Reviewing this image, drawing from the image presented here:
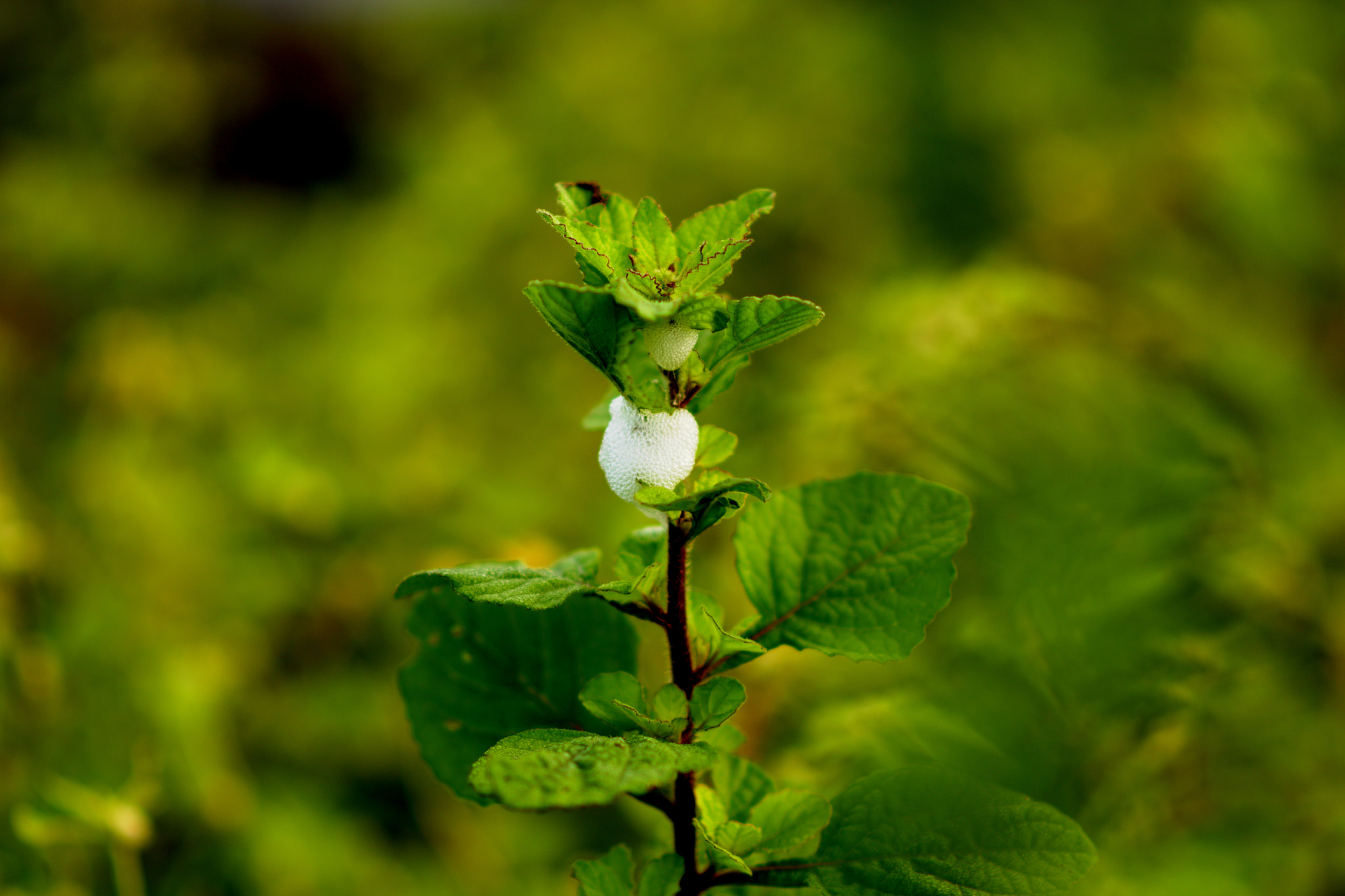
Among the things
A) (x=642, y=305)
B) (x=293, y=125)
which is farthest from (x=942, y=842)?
(x=293, y=125)

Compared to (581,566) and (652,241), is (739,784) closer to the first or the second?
(581,566)

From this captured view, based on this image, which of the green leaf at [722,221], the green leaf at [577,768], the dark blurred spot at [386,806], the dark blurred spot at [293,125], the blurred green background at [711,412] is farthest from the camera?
the dark blurred spot at [293,125]

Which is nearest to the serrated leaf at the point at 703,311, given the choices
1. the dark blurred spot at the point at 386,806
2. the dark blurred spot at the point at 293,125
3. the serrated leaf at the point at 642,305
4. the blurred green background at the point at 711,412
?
the serrated leaf at the point at 642,305

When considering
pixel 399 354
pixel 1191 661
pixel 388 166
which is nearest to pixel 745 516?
pixel 1191 661

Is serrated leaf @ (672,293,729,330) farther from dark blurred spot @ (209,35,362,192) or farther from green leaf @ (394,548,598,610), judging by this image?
dark blurred spot @ (209,35,362,192)

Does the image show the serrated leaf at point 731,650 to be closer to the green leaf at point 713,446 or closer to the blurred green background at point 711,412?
the green leaf at point 713,446

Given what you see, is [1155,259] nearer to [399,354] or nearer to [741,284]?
[741,284]
